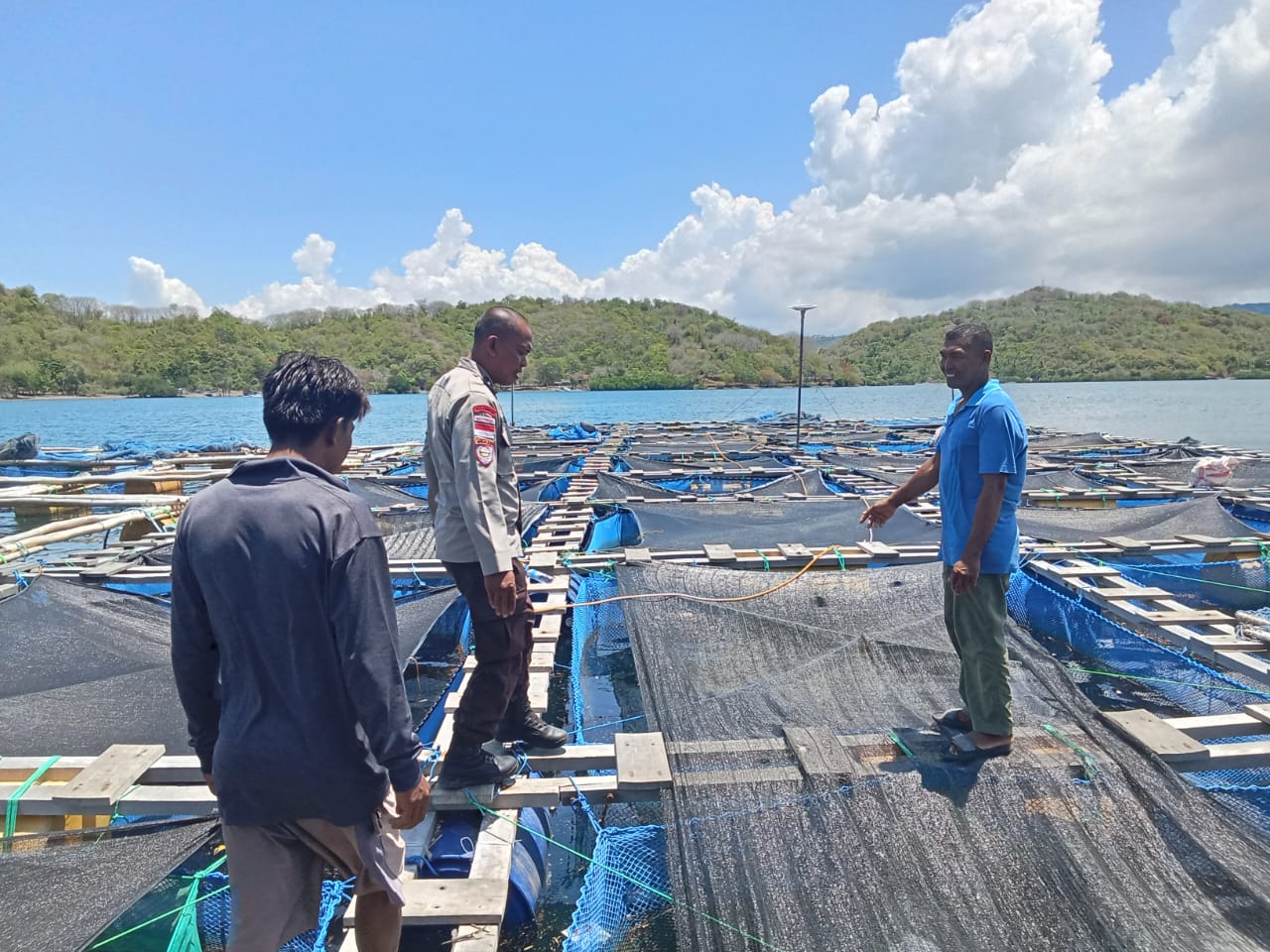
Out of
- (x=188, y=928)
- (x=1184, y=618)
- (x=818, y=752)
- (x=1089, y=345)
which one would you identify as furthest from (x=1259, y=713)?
(x=1089, y=345)

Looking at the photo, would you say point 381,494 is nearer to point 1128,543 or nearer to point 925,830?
point 925,830

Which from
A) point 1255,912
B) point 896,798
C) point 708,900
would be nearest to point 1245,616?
point 1255,912

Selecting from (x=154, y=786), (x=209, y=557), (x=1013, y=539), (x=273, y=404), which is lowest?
(x=154, y=786)

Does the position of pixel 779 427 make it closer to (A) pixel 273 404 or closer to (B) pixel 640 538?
(B) pixel 640 538

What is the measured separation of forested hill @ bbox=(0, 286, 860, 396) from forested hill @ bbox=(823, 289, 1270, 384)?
21.8 ft

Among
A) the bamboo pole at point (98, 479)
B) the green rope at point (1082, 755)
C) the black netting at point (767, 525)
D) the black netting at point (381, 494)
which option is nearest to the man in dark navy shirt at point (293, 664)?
the green rope at point (1082, 755)

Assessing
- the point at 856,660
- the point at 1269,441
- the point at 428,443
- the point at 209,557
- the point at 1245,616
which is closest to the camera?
the point at 209,557

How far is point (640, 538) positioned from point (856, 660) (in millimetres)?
2973

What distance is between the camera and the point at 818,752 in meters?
2.43

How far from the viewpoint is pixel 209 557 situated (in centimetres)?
133

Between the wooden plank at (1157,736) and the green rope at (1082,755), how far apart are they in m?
0.20

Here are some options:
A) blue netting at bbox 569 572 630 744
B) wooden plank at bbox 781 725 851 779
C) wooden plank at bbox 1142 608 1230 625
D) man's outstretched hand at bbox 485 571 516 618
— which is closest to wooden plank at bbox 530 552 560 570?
blue netting at bbox 569 572 630 744

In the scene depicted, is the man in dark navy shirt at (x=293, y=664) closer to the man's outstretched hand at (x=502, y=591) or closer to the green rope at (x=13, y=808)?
the man's outstretched hand at (x=502, y=591)

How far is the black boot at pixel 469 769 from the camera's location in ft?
7.86
